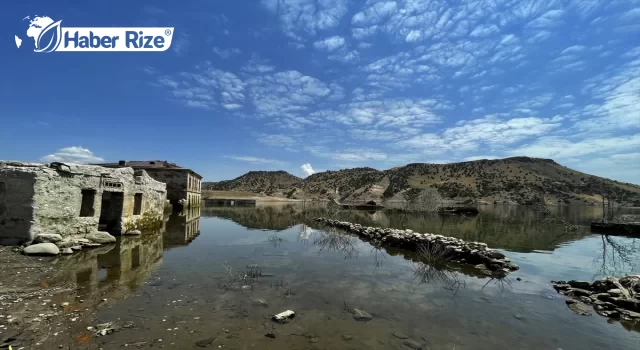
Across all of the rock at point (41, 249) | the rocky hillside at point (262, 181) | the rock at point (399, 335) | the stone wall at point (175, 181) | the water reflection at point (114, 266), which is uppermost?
the rocky hillside at point (262, 181)

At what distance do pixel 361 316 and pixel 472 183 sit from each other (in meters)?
95.5

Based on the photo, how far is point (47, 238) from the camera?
1090 centimetres

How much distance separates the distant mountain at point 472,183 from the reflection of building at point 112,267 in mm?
54557

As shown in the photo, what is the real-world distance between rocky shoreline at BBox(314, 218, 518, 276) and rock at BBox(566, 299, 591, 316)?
2.72m

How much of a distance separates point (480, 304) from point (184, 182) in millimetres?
39855

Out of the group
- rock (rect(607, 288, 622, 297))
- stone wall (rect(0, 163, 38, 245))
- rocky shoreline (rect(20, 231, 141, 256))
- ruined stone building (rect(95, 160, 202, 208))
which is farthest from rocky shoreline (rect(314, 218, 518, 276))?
ruined stone building (rect(95, 160, 202, 208))

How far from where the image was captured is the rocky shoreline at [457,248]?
1118 cm

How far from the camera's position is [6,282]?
23.7 ft

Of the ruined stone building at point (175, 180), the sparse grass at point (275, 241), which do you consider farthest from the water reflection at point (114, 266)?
the ruined stone building at point (175, 180)

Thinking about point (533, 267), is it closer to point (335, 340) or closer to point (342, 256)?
point (342, 256)

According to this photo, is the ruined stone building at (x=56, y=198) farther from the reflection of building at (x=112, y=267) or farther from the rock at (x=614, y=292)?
the rock at (x=614, y=292)

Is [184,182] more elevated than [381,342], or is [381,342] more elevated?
[184,182]

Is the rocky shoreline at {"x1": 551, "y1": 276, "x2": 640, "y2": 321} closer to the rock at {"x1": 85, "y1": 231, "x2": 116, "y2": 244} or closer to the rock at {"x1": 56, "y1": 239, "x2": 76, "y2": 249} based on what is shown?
the rock at {"x1": 56, "y1": 239, "x2": 76, "y2": 249}

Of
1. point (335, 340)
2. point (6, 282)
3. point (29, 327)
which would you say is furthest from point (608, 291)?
point (6, 282)
